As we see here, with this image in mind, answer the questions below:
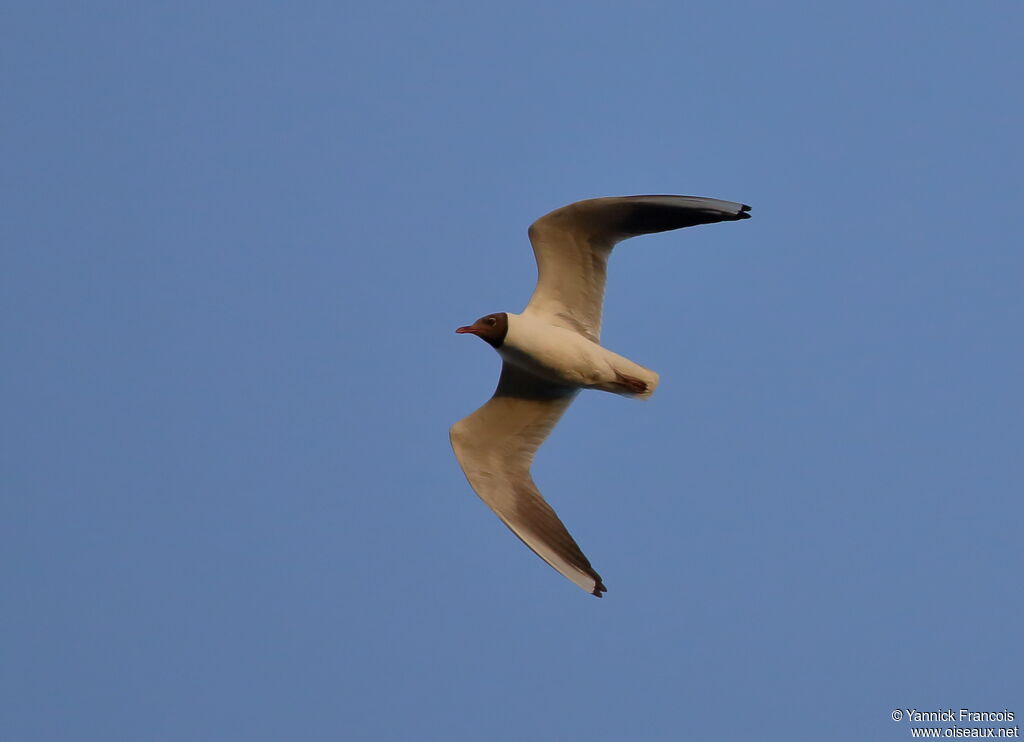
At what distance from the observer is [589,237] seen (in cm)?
1056

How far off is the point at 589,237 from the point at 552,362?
1014mm

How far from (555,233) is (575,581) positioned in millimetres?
2653

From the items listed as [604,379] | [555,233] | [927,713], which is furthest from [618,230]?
[927,713]

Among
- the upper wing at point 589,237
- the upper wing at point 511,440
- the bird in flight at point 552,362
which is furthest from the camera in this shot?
the upper wing at point 511,440

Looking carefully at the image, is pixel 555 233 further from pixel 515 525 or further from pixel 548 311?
pixel 515 525

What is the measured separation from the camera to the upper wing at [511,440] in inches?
421

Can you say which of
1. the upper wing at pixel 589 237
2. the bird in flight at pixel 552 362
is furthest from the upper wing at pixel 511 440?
the upper wing at pixel 589 237

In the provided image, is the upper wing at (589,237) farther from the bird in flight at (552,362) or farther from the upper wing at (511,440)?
the upper wing at (511,440)

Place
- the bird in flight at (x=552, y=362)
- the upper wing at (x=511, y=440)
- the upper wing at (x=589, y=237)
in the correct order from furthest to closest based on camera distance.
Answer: the upper wing at (x=511, y=440) → the bird in flight at (x=552, y=362) → the upper wing at (x=589, y=237)

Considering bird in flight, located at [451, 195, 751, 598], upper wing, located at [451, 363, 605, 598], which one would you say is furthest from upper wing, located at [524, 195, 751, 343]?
upper wing, located at [451, 363, 605, 598]

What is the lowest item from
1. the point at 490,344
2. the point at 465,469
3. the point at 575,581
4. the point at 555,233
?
the point at 575,581

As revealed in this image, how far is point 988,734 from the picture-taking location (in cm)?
1027

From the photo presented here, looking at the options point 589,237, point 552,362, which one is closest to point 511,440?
point 552,362

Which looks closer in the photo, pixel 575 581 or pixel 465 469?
pixel 575 581
